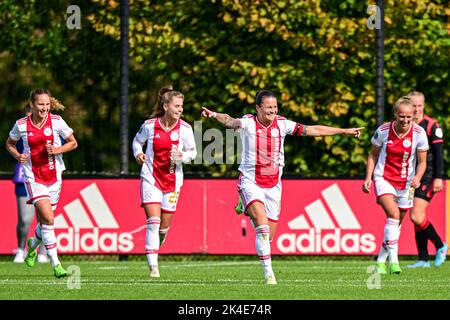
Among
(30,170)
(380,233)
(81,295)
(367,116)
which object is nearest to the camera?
(81,295)

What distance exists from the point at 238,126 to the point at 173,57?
303 inches

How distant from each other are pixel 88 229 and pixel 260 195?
231 inches

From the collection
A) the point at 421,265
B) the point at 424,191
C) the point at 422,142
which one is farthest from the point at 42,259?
the point at 422,142

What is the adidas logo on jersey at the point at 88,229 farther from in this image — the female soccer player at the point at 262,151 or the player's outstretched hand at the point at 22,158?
the female soccer player at the point at 262,151

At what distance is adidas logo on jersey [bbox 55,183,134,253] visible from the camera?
59.7ft

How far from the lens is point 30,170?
13.8 metres

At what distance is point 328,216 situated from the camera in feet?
59.8

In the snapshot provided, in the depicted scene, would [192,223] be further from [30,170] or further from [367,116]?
[30,170]

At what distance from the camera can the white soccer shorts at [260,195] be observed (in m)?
12.8

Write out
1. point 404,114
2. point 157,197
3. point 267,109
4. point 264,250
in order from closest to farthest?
point 264,250
point 267,109
point 157,197
point 404,114

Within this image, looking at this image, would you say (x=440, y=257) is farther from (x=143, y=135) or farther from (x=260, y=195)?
(x=143, y=135)

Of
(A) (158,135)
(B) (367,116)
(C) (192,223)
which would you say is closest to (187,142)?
(A) (158,135)

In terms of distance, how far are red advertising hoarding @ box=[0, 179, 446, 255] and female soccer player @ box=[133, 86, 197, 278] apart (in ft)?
14.1

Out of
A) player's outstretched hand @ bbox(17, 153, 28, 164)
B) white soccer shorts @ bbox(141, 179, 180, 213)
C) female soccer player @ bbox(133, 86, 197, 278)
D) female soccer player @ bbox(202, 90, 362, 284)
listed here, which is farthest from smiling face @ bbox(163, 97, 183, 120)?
player's outstretched hand @ bbox(17, 153, 28, 164)
